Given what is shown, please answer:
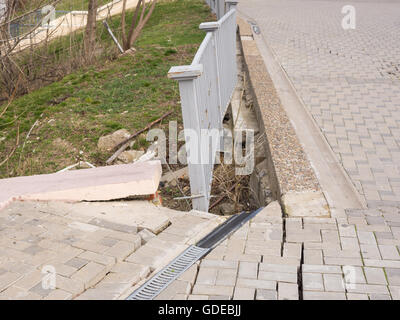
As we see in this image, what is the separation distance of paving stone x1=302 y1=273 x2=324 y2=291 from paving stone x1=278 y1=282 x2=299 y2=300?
2.7 inches

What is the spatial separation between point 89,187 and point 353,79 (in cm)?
521

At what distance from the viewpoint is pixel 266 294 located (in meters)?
2.76

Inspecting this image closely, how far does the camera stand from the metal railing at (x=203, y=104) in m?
3.70

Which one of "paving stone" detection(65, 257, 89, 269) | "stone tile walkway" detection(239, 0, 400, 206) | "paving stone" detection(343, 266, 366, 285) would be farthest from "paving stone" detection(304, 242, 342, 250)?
"paving stone" detection(65, 257, 89, 269)

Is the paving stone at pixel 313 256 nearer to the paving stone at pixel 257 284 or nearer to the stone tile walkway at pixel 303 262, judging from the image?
the stone tile walkway at pixel 303 262

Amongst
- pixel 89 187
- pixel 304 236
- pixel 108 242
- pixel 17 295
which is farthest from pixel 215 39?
pixel 17 295

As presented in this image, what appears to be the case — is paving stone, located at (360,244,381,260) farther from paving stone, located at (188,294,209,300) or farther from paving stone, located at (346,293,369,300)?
paving stone, located at (188,294,209,300)

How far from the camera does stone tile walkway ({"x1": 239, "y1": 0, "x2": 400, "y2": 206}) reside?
479 centimetres

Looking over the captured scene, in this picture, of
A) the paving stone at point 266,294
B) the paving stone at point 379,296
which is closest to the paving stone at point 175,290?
the paving stone at point 266,294

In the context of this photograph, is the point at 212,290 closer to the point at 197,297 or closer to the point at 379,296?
the point at 197,297

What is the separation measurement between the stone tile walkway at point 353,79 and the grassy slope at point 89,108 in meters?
2.20

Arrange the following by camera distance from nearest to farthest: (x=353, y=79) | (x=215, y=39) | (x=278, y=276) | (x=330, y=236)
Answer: (x=278, y=276), (x=330, y=236), (x=215, y=39), (x=353, y=79)
